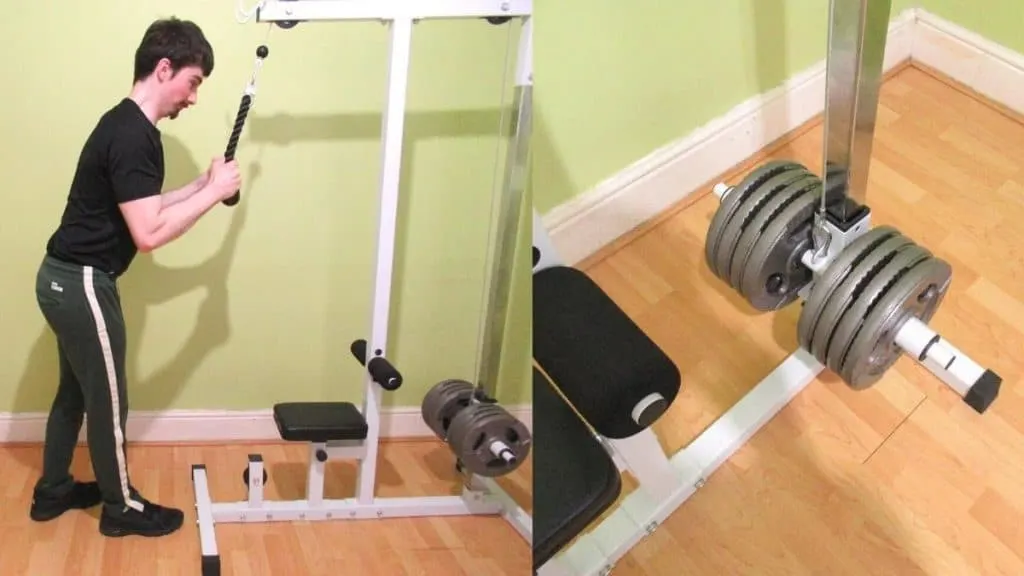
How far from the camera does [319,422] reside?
156cm

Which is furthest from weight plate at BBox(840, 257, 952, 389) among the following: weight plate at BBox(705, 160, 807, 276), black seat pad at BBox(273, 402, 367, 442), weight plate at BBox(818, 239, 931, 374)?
black seat pad at BBox(273, 402, 367, 442)

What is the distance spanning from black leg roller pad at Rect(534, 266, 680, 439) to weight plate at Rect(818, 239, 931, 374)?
25 centimetres

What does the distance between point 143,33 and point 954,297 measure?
1677 millimetres

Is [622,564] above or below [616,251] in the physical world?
below

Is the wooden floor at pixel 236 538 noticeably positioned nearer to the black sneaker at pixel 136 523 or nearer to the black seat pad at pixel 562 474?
the black sneaker at pixel 136 523

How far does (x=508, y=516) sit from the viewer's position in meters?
1.23

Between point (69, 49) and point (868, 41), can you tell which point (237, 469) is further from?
point (868, 41)

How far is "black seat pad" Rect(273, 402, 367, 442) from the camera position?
1545 mm

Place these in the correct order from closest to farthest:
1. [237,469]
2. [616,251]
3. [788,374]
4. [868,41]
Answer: [868,41] → [616,251] → [237,469] → [788,374]

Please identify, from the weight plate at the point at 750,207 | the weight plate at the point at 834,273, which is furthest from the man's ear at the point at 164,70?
the weight plate at the point at 834,273

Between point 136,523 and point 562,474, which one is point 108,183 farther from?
point 562,474

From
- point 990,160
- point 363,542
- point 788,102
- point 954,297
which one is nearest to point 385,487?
point 363,542

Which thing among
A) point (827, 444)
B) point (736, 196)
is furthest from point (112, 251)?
point (827, 444)

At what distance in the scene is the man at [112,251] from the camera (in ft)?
4.07
